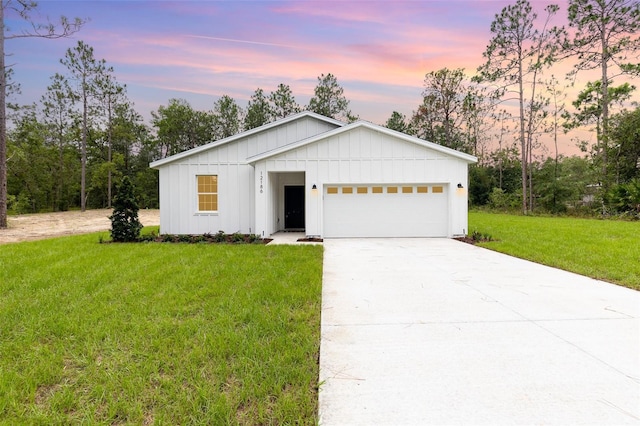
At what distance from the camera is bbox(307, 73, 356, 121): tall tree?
109 ft

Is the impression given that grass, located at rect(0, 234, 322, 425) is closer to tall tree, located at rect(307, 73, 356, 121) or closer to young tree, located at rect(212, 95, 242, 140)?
tall tree, located at rect(307, 73, 356, 121)

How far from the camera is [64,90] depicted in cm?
2608

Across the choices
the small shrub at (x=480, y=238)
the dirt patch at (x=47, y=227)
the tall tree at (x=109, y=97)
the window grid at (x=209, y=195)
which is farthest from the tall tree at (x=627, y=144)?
the tall tree at (x=109, y=97)

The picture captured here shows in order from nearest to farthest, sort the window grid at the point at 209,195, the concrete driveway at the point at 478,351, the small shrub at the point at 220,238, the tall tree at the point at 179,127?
the concrete driveway at the point at 478,351, the small shrub at the point at 220,238, the window grid at the point at 209,195, the tall tree at the point at 179,127

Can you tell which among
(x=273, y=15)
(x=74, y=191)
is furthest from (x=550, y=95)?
(x=74, y=191)

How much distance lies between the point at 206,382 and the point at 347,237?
926 cm

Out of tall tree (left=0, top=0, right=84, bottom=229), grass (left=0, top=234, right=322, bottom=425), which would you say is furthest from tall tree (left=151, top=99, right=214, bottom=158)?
grass (left=0, top=234, right=322, bottom=425)

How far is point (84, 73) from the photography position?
25.5m

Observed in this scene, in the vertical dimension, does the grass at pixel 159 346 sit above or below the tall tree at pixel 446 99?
below

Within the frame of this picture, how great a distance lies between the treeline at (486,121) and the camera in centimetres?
2056

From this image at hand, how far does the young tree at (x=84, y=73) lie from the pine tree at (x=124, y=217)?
20.4 metres

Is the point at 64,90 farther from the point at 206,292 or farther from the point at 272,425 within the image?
the point at 272,425

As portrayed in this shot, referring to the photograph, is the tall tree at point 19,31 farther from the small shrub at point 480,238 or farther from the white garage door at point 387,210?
the small shrub at point 480,238

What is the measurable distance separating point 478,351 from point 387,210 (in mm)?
8735
